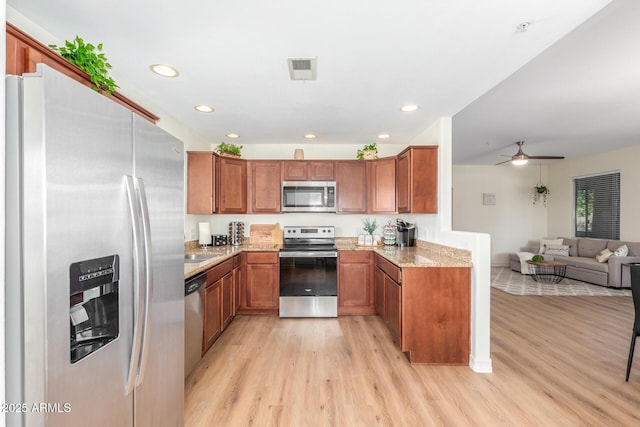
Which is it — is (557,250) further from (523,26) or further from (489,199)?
(523,26)

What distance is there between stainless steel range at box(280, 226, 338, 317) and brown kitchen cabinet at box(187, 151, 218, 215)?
1169 mm

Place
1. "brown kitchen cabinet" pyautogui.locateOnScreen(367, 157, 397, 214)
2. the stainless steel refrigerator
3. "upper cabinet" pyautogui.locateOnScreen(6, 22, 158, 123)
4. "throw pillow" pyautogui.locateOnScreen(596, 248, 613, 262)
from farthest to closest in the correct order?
"throw pillow" pyautogui.locateOnScreen(596, 248, 613, 262) → "brown kitchen cabinet" pyautogui.locateOnScreen(367, 157, 397, 214) → "upper cabinet" pyautogui.locateOnScreen(6, 22, 158, 123) → the stainless steel refrigerator

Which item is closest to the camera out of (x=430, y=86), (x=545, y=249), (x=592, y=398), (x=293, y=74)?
(x=592, y=398)

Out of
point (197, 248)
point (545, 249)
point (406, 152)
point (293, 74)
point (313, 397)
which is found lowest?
point (313, 397)

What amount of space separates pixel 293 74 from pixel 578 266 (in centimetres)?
680

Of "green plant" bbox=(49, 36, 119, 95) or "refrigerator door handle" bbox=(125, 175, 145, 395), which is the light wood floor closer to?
"refrigerator door handle" bbox=(125, 175, 145, 395)

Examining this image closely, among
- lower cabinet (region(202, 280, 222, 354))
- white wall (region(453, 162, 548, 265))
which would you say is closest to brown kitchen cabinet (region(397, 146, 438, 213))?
lower cabinet (region(202, 280, 222, 354))

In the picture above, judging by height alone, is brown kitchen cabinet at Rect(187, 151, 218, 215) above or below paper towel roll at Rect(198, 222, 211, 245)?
above

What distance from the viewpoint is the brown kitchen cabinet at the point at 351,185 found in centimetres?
414

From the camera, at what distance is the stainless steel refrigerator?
78 cm

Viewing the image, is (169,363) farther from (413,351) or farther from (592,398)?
(592,398)

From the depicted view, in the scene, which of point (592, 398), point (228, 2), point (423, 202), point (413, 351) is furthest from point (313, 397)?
point (228, 2)

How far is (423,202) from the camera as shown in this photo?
3.39 m

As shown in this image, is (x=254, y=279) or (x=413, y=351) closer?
(x=413, y=351)
